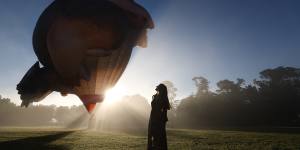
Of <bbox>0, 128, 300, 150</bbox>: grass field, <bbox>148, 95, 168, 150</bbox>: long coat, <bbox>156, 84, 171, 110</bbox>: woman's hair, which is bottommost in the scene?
<bbox>0, 128, 300, 150</bbox>: grass field

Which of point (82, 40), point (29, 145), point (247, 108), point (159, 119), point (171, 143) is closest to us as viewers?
point (82, 40)

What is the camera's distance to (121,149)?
9.29m

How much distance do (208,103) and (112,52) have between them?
48.2 metres

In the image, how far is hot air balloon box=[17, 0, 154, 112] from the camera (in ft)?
6.00

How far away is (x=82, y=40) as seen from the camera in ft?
6.11

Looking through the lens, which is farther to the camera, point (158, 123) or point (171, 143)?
point (171, 143)

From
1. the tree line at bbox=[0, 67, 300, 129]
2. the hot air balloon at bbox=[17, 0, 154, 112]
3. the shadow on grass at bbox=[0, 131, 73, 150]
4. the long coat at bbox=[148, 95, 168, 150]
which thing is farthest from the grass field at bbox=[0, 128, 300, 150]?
the tree line at bbox=[0, 67, 300, 129]

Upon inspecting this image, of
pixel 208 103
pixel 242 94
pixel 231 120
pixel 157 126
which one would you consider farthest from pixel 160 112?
pixel 242 94

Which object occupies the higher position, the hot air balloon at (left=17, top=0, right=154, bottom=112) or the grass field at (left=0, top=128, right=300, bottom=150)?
the hot air balloon at (left=17, top=0, right=154, bottom=112)

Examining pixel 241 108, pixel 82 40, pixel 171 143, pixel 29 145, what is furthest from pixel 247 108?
pixel 82 40

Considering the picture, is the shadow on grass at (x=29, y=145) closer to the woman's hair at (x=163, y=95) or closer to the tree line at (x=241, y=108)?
the woman's hair at (x=163, y=95)

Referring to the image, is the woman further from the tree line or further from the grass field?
the tree line

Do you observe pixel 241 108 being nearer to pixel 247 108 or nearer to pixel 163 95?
pixel 247 108

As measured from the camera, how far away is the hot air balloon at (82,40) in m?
1.83
